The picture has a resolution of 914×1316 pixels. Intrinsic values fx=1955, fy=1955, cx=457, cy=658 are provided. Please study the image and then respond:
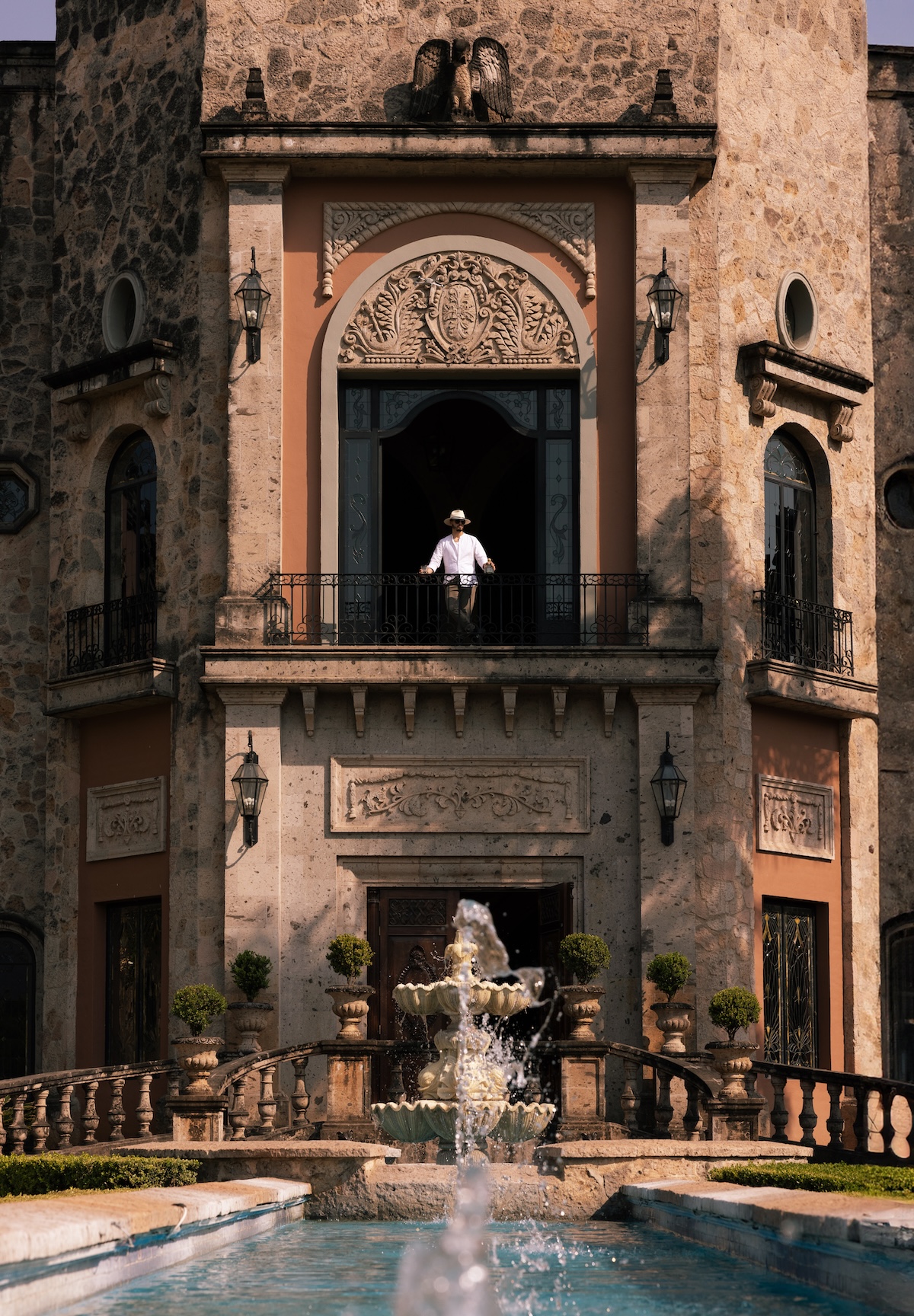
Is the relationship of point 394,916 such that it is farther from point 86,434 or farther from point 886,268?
point 886,268

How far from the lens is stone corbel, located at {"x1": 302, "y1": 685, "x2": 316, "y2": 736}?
67.9 ft

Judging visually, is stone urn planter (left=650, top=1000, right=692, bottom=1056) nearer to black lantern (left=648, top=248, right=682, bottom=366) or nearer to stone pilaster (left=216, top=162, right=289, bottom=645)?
stone pilaster (left=216, top=162, right=289, bottom=645)

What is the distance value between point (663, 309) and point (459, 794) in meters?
5.70

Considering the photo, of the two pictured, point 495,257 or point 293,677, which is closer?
point 293,677

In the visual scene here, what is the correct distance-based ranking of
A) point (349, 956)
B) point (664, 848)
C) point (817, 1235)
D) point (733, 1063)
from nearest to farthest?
point (817, 1235), point (733, 1063), point (349, 956), point (664, 848)

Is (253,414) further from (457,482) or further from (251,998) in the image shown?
(457,482)

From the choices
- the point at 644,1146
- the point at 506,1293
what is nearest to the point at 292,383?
the point at 644,1146

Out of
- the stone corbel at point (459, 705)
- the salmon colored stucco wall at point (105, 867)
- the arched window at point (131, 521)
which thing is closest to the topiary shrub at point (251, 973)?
the salmon colored stucco wall at point (105, 867)

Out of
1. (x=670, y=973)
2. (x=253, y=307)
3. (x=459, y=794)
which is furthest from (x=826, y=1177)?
(x=253, y=307)

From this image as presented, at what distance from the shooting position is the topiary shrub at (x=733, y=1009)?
18422 millimetres

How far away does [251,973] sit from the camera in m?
20.0

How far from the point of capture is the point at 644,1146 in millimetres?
14695

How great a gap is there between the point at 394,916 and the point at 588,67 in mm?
9767

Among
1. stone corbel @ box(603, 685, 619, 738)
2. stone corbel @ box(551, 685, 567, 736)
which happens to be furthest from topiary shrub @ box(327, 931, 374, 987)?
stone corbel @ box(603, 685, 619, 738)
